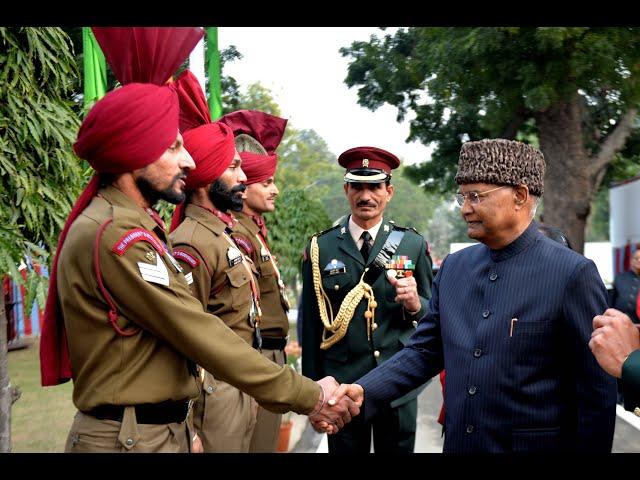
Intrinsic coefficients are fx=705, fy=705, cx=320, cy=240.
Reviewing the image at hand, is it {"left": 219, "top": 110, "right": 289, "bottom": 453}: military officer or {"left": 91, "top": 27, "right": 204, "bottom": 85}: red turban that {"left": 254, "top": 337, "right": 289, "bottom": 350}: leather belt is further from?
{"left": 91, "top": 27, "right": 204, "bottom": 85}: red turban

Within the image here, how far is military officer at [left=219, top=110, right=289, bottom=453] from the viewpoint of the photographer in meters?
4.91

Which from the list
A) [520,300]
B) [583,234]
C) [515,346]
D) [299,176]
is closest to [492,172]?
[520,300]

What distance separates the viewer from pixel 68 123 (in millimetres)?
5133

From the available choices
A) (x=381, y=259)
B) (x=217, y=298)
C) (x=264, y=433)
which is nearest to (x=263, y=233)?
(x=381, y=259)

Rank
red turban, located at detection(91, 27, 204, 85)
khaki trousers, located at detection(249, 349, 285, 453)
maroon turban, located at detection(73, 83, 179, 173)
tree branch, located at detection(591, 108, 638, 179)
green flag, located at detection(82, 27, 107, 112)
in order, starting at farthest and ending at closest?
1. tree branch, located at detection(591, 108, 638, 179)
2. green flag, located at detection(82, 27, 107, 112)
3. khaki trousers, located at detection(249, 349, 285, 453)
4. red turban, located at detection(91, 27, 204, 85)
5. maroon turban, located at detection(73, 83, 179, 173)

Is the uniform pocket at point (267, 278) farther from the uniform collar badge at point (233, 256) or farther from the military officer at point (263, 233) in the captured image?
the uniform collar badge at point (233, 256)

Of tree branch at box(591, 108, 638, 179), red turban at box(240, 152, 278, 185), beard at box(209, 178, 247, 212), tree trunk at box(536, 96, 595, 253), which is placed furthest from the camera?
tree branch at box(591, 108, 638, 179)

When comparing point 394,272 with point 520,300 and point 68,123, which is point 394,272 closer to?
point 520,300

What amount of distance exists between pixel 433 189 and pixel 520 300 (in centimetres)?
1379

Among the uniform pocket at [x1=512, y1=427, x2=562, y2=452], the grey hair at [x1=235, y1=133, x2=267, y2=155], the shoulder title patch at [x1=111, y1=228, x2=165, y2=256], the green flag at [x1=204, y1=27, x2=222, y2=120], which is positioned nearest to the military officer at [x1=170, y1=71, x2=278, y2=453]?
the shoulder title patch at [x1=111, y1=228, x2=165, y2=256]

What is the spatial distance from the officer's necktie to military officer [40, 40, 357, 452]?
1829 millimetres

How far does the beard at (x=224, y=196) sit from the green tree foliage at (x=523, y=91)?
602 centimetres

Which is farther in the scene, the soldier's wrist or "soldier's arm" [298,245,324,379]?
"soldier's arm" [298,245,324,379]
